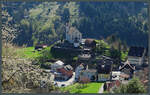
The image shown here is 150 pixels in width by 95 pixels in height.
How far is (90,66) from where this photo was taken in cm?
556

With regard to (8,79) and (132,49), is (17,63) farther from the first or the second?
(132,49)

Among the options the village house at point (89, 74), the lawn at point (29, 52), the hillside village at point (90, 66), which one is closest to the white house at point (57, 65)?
the hillside village at point (90, 66)

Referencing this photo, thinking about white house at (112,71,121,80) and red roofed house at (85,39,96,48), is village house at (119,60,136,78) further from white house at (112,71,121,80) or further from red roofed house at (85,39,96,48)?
red roofed house at (85,39,96,48)

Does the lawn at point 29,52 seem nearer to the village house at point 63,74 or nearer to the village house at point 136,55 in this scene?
the village house at point 63,74

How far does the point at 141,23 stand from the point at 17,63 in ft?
8.70

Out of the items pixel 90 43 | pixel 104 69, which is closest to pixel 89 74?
pixel 104 69

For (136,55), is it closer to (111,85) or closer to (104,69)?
(104,69)

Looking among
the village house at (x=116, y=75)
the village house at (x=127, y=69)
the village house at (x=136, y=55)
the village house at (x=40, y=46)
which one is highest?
the village house at (x=40, y=46)

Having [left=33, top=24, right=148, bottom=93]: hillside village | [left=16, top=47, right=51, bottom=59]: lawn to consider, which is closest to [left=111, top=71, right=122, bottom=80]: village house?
[left=33, top=24, right=148, bottom=93]: hillside village

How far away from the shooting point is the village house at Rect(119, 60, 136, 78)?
5.37 meters

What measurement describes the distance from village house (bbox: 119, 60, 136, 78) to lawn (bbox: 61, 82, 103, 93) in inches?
22.1

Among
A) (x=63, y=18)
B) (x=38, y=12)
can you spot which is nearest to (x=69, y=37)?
(x=63, y=18)

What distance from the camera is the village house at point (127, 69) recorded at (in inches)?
211

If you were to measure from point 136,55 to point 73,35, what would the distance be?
4.47 ft
